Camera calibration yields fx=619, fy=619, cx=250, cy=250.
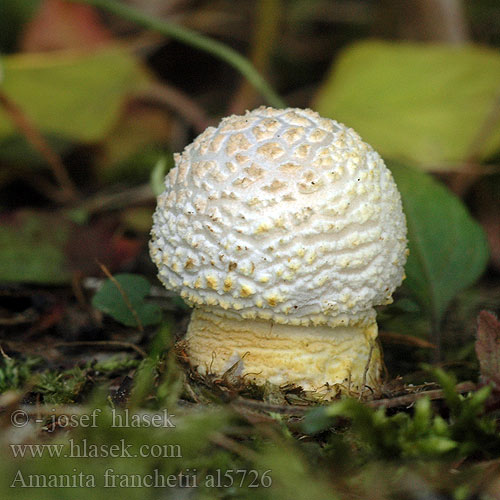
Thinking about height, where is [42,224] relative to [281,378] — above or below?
above

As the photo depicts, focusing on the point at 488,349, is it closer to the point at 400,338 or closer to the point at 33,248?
the point at 400,338

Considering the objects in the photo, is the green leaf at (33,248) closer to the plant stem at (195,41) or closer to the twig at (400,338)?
the plant stem at (195,41)

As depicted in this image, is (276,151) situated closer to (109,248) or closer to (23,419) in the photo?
(23,419)

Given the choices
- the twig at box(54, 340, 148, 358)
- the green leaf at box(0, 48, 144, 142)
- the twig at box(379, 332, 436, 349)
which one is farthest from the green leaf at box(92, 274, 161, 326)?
the green leaf at box(0, 48, 144, 142)

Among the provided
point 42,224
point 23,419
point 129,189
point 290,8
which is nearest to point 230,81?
point 290,8

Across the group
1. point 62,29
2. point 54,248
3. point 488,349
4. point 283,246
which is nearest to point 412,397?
point 488,349

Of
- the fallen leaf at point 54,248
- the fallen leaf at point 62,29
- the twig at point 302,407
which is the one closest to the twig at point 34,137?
the fallen leaf at point 54,248

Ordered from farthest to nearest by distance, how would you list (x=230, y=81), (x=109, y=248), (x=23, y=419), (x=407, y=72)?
(x=230, y=81)
(x=407, y=72)
(x=109, y=248)
(x=23, y=419)
